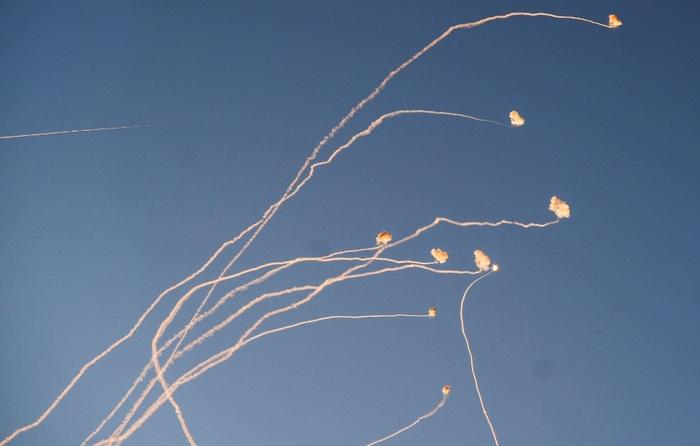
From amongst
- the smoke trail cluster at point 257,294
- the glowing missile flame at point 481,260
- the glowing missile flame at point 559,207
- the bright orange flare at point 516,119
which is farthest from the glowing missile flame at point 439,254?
the bright orange flare at point 516,119

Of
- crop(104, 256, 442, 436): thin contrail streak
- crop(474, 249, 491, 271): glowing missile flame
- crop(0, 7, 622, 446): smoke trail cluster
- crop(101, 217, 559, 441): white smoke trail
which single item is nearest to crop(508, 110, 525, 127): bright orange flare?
crop(0, 7, 622, 446): smoke trail cluster

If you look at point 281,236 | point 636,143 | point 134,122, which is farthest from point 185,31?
point 636,143

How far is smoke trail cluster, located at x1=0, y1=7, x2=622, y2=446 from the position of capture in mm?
3652

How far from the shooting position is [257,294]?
12.1 feet

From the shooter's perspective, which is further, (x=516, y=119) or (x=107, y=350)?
(x=516, y=119)

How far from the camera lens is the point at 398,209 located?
12.3 feet

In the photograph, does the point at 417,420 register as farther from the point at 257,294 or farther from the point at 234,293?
the point at 234,293

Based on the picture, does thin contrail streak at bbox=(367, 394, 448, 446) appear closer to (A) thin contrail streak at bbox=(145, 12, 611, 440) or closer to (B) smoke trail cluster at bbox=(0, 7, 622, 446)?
(B) smoke trail cluster at bbox=(0, 7, 622, 446)

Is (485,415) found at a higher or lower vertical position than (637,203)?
lower

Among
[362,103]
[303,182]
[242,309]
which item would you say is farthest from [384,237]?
[242,309]

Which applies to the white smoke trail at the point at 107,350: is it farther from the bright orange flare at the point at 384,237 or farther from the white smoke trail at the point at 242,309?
the bright orange flare at the point at 384,237

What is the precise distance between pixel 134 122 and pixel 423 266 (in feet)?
6.12

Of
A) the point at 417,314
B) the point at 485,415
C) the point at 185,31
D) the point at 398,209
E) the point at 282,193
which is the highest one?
the point at 185,31

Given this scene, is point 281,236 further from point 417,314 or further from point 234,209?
point 417,314
